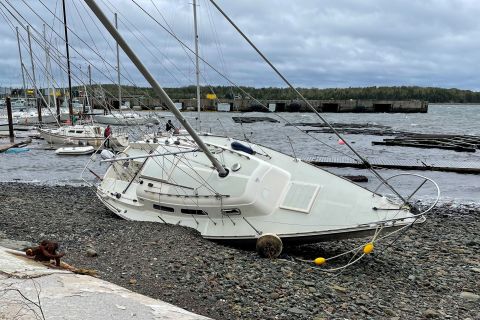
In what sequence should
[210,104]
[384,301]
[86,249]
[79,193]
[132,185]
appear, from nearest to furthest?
[384,301], [86,249], [132,185], [79,193], [210,104]

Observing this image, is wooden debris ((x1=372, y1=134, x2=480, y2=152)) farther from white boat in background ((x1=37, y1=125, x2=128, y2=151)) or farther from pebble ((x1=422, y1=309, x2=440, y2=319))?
pebble ((x1=422, y1=309, x2=440, y2=319))

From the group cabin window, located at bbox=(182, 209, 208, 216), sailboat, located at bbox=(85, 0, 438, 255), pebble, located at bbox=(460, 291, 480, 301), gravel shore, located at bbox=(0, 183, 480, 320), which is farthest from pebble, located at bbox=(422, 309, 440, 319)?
cabin window, located at bbox=(182, 209, 208, 216)

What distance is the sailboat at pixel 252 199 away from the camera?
10.0 m

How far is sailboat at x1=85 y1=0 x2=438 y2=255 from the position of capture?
10016 mm

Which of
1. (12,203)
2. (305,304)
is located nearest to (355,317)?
(305,304)

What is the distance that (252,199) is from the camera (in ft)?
34.7

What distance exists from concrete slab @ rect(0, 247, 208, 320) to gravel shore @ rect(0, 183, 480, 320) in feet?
7.05

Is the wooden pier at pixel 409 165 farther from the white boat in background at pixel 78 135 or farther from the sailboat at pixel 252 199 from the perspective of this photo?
the white boat in background at pixel 78 135

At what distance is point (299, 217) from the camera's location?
10406 mm

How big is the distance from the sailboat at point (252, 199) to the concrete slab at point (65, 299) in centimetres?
432

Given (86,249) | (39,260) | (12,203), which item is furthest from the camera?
(12,203)

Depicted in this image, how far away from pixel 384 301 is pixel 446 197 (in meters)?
13.9

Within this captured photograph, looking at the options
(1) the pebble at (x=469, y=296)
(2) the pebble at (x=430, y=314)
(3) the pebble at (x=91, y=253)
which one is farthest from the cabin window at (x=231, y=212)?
(1) the pebble at (x=469, y=296)

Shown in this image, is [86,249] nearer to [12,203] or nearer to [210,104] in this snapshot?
[12,203]
